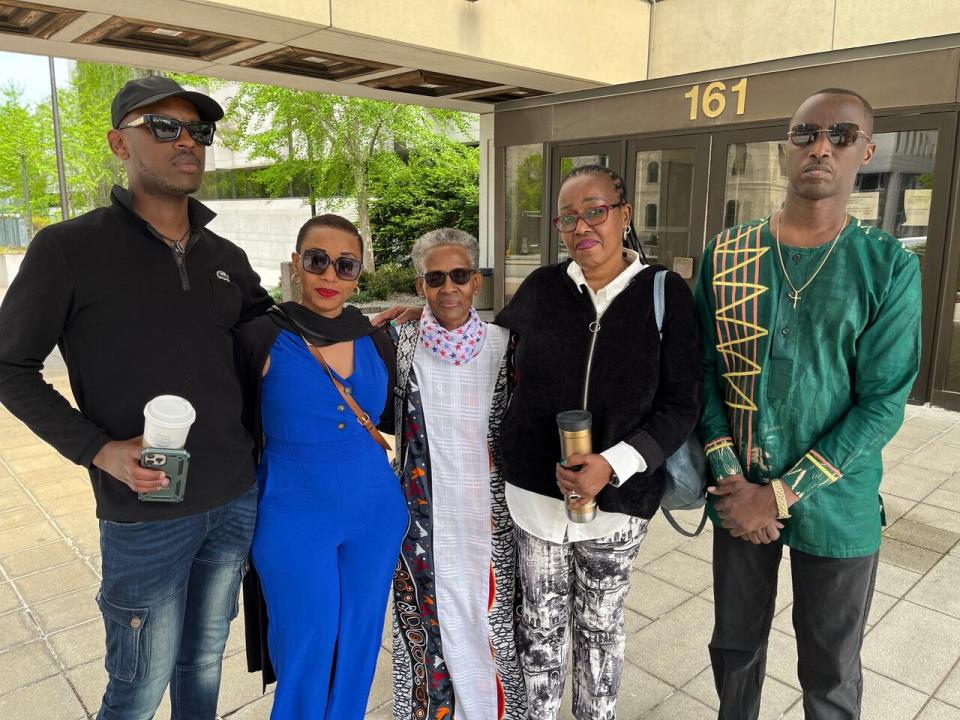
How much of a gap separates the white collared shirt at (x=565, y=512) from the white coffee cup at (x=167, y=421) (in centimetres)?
111

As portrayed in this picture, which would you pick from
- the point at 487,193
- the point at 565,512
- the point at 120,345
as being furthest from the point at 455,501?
the point at 487,193

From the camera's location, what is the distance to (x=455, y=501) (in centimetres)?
248

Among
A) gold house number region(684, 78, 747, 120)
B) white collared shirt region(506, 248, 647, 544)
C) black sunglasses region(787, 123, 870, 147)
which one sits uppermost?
gold house number region(684, 78, 747, 120)

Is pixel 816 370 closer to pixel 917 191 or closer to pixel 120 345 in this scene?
pixel 120 345

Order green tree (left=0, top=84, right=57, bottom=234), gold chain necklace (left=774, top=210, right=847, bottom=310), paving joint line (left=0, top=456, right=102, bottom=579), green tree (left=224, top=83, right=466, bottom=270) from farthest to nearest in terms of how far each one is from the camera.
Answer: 1. green tree (left=0, top=84, right=57, bottom=234)
2. green tree (left=224, top=83, right=466, bottom=270)
3. paving joint line (left=0, top=456, right=102, bottom=579)
4. gold chain necklace (left=774, top=210, right=847, bottom=310)

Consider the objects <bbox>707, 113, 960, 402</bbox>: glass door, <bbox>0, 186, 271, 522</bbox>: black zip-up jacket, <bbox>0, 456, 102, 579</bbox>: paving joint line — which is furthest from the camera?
<bbox>707, 113, 960, 402</bbox>: glass door

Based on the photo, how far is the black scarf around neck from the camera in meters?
2.25

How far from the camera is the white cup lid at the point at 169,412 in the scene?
5.71 ft

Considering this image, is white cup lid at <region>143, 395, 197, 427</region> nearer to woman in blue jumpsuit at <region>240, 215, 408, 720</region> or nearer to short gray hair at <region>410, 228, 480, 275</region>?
woman in blue jumpsuit at <region>240, 215, 408, 720</region>

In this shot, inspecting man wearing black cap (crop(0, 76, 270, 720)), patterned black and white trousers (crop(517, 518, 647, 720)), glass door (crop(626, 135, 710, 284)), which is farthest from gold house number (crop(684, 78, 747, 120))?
man wearing black cap (crop(0, 76, 270, 720))

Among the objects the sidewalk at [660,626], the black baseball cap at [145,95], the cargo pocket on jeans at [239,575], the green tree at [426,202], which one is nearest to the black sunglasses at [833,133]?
the black baseball cap at [145,95]

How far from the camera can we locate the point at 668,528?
4918 millimetres

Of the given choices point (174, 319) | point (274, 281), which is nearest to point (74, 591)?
point (174, 319)

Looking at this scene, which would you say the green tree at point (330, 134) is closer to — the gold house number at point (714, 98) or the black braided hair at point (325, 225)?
the gold house number at point (714, 98)
